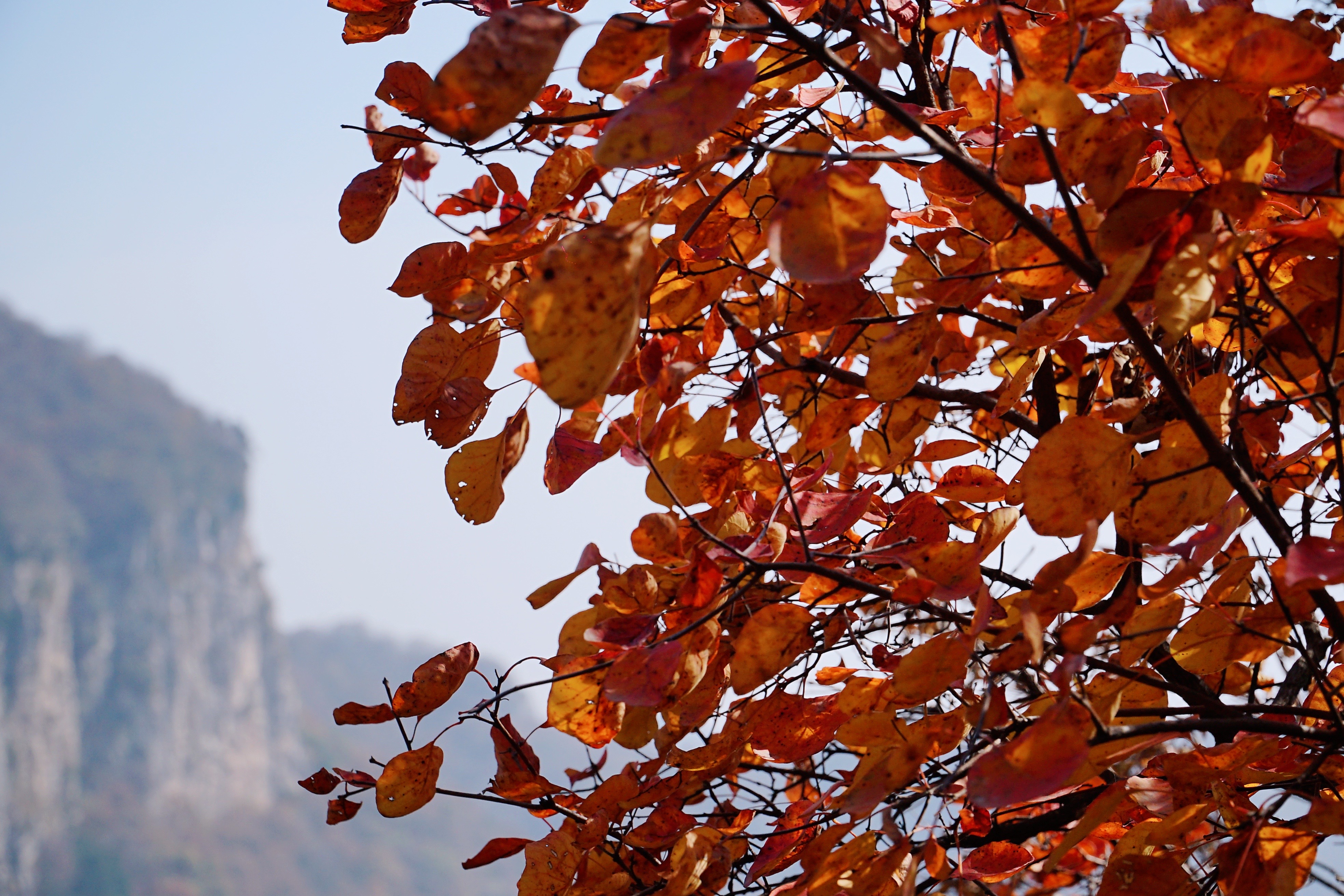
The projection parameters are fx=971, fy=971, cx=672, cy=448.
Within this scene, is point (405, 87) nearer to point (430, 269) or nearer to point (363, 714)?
point (430, 269)

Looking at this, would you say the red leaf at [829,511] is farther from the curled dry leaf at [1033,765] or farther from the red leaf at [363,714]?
the red leaf at [363,714]

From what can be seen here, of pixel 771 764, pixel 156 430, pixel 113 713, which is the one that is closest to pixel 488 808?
pixel 113 713

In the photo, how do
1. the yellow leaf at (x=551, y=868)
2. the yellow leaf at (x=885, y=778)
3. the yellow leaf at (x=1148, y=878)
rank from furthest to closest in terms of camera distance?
the yellow leaf at (x=551, y=868) → the yellow leaf at (x=1148, y=878) → the yellow leaf at (x=885, y=778)

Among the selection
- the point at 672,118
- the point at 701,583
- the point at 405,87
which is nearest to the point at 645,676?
the point at 701,583

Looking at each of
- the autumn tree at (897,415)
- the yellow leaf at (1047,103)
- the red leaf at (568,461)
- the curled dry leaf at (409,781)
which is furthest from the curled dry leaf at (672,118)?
the curled dry leaf at (409,781)

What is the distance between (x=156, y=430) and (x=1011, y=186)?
147ft

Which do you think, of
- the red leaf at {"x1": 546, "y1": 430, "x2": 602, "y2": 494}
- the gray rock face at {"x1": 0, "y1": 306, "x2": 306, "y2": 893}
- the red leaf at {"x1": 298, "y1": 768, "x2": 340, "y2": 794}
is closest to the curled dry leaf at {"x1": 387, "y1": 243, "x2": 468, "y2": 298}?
the red leaf at {"x1": 546, "y1": 430, "x2": 602, "y2": 494}

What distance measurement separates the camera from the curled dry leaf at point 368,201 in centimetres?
67

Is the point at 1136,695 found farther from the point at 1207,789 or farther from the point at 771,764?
the point at 771,764

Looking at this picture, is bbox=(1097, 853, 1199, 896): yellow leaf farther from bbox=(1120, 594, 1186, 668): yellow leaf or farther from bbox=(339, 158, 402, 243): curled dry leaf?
bbox=(339, 158, 402, 243): curled dry leaf

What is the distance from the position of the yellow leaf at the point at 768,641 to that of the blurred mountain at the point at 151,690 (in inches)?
1011

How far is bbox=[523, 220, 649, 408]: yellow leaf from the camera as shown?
38 cm

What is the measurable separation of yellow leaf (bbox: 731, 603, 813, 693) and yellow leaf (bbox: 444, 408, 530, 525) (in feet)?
0.64

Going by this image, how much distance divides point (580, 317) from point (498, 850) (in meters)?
0.58
